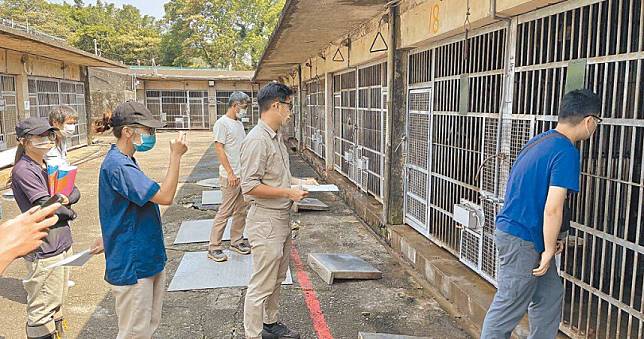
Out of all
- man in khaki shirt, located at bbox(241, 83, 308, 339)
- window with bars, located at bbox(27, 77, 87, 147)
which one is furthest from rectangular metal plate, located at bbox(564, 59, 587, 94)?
window with bars, located at bbox(27, 77, 87, 147)

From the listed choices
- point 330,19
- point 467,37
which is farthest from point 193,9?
point 467,37

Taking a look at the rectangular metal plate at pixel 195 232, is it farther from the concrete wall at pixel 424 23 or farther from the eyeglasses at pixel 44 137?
the concrete wall at pixel 424 23

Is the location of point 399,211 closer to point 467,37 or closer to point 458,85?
point 458,85

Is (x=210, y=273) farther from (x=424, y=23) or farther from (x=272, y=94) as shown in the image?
(x=424, y=23)

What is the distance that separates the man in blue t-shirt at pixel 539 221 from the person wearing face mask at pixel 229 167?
3.44 metres

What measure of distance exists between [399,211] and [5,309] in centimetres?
464

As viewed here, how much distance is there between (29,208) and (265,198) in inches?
68.7

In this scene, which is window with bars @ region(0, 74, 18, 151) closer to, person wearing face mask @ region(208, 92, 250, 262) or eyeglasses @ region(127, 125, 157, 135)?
person wearing face mask @ region(208, 92, 250, 262)

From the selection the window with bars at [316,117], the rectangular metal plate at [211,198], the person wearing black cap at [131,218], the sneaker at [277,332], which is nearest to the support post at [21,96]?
the rectangular metal plate at [211,198]

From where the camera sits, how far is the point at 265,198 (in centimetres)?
366

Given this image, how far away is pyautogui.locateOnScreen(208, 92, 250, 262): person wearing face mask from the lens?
574 centimetres

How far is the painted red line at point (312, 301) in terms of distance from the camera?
4.19 metres

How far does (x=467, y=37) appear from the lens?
181 inches

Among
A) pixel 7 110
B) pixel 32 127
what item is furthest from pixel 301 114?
pixel 32 127
